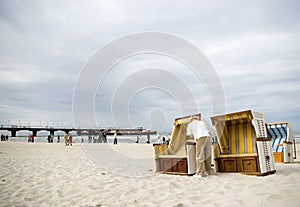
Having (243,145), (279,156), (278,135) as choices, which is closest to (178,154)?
(243,145)

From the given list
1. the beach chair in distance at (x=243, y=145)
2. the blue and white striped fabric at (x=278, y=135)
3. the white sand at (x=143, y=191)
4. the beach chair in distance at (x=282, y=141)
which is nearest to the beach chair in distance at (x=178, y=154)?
the white sand at (x=143, y=191)

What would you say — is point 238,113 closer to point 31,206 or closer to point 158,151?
point 158,151

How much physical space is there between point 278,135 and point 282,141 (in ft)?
1.36

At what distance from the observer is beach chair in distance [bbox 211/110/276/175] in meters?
6.01

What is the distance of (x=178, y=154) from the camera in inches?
294

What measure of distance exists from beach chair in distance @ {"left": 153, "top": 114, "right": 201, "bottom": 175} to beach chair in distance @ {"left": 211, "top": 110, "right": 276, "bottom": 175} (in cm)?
87

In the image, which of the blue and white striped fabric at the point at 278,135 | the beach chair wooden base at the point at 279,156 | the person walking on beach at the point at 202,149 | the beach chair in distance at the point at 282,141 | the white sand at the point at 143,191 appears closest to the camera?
the white sand at the point at 143,191

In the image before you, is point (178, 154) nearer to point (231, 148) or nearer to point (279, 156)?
point (231, 148)

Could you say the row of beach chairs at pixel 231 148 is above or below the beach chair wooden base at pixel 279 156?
above

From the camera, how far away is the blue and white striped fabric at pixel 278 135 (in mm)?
9008

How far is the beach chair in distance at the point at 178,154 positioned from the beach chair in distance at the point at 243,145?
Result: 87 cm

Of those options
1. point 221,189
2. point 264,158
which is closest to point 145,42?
point 264,158

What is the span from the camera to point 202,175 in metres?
6.06

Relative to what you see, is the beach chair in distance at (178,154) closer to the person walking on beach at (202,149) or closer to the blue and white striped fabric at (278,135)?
the person walking on beach at (202,149)
